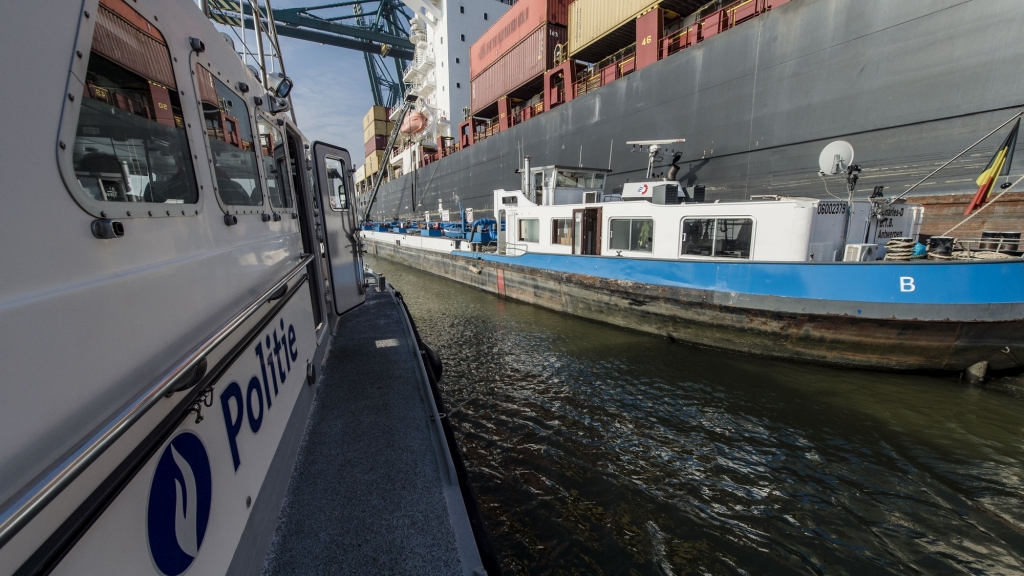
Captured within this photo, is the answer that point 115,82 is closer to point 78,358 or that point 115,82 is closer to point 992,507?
point 78,358

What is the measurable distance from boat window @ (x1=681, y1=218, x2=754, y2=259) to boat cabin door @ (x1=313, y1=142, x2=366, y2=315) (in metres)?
5.71

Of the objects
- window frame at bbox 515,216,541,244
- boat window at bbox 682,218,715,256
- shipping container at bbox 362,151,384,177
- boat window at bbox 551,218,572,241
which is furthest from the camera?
shipping container at bbox 362,151,384,177

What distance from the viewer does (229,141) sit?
228 centimetres

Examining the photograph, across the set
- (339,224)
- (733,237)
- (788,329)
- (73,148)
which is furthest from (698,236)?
(73,148)

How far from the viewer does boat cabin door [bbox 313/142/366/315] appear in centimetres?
473

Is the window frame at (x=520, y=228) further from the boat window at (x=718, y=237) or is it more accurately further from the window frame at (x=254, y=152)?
the window frame at (x=254, y=152)

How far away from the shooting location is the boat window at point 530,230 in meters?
10.2

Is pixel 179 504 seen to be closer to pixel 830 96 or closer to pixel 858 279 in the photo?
pixel 858 279

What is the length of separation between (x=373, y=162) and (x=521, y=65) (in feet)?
81.7

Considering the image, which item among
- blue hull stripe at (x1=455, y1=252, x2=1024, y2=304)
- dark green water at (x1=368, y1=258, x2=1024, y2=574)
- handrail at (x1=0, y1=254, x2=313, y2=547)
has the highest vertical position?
handrail at (x1=0, y1=254, x2=313, y2=547)

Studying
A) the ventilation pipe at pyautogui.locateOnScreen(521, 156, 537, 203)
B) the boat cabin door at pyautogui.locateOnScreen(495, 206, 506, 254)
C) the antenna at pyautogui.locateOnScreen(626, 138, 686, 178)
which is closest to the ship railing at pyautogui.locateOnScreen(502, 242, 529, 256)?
the boat cabin door at pyautogui.locateOnScreen(495, 206, 506, 254)

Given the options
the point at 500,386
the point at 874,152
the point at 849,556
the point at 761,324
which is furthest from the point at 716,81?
the point at 849,556

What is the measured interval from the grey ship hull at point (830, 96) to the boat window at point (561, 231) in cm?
380

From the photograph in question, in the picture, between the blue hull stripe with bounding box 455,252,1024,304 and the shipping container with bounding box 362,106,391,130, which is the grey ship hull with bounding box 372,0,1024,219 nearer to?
the blue hull stripe with bounding box 455,252,1024,304
